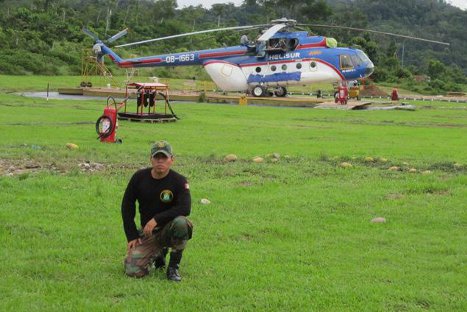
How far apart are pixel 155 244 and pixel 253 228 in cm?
199

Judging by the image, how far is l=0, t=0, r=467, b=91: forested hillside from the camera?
5562cm

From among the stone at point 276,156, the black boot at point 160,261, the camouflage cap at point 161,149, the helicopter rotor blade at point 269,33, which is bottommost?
the black boot at point 160,261

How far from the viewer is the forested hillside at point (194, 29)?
55.6 meters

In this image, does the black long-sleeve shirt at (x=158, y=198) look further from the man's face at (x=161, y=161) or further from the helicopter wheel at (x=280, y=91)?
the helicopter wheel at (x=280, y=91)

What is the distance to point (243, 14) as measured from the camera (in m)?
114

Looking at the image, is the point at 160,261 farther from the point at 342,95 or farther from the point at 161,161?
the point at 342,95

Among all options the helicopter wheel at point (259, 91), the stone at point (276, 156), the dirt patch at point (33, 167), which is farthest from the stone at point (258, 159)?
the helicopter wheel at point (259, 91)

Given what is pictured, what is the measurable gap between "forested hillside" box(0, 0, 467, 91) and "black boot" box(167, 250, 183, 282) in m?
46.4

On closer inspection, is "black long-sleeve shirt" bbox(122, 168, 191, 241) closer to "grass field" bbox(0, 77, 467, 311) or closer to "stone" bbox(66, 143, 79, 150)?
"grass field" bbox(0, 77, 467, 311)

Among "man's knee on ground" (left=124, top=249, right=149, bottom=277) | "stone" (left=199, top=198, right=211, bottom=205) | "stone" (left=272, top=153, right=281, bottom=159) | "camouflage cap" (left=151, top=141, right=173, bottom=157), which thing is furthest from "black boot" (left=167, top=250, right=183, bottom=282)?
"stone" (left=272, top=153, right=281, bottom=159)

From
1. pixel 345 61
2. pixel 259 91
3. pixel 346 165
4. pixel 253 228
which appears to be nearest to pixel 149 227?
pixel 253 228

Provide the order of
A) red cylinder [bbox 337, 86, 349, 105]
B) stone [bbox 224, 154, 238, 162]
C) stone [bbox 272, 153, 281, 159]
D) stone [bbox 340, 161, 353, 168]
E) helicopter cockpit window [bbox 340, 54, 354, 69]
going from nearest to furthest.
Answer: stone [bbox 340, 161, 353, 168] → stone [bbox 224, 154, 238, 162] → stone [bbox 272, 153, 281, 159] → red cylinder [bbox 337, 86, 349, 105] → helicopter cockpit window [bbox 340, 54, 354, 69]

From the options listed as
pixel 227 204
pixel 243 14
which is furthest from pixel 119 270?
pixel 243 14

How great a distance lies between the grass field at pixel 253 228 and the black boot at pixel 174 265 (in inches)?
3.3
